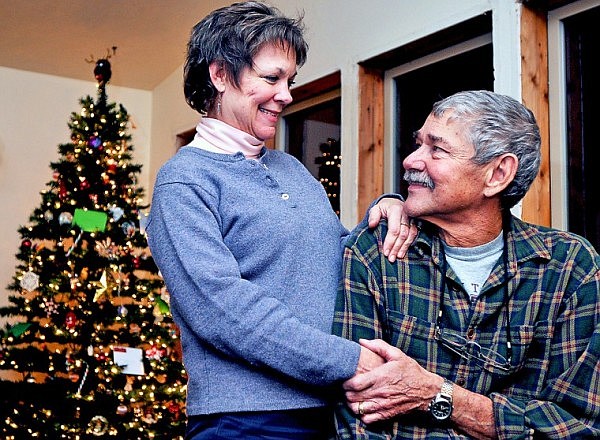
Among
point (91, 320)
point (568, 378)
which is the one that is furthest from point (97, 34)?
point (568, 378)

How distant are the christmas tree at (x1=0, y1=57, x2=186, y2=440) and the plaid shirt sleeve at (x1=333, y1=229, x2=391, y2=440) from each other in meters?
2.74

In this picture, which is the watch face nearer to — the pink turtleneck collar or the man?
the man

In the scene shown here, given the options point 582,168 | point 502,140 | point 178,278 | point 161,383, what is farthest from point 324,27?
point 178,278

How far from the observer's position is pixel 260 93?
1.62 meters

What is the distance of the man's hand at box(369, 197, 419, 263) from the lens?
5.49 ft

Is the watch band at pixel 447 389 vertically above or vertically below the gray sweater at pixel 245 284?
below

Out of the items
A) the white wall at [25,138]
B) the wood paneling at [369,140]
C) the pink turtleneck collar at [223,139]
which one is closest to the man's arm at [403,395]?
the pink turtleneck collar at [223,139]

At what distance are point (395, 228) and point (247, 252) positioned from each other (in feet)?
1.21

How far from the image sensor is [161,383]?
4.25m

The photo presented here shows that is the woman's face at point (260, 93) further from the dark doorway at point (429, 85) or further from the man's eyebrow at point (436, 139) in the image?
the dark doorway at point (429, 85)

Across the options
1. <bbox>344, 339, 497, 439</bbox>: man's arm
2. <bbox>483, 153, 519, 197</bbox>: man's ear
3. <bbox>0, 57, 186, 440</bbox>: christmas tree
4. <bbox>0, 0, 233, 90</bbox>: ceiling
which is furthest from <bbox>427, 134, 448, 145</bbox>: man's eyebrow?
<bbox>0, 0, 233, 90</bbox>: ceiling

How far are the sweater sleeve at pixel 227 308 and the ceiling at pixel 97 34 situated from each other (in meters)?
3.51

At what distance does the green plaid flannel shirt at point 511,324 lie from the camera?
5.00 feet

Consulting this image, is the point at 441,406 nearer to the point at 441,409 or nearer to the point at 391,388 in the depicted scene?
the point at 441,409
